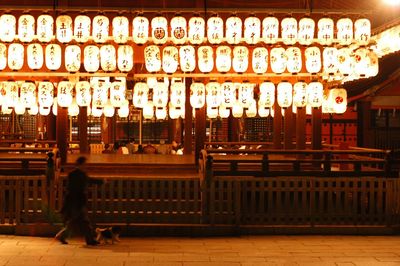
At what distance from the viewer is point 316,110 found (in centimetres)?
1784

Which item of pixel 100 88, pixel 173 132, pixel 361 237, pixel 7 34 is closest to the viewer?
pixel 361 237

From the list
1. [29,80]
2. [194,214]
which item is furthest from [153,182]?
[29,80]

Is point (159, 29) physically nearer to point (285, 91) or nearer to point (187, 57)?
point (187, 57)

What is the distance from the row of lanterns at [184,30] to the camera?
16.2m

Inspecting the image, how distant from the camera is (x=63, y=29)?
16.1 meters

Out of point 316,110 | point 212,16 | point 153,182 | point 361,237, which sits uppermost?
point 212,16

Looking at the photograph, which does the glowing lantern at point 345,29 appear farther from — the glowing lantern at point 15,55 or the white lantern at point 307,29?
the glowing lantern at point 15,55

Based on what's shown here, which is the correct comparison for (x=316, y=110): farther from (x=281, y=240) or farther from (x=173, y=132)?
(x=173, y=132)

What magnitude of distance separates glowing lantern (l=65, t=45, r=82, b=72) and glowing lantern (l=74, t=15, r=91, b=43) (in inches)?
12.9

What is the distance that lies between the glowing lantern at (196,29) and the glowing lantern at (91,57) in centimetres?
268

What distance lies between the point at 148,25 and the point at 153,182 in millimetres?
6305

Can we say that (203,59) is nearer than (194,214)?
No

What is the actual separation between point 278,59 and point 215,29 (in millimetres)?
1981

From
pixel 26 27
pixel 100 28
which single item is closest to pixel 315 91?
pixel 100 28
